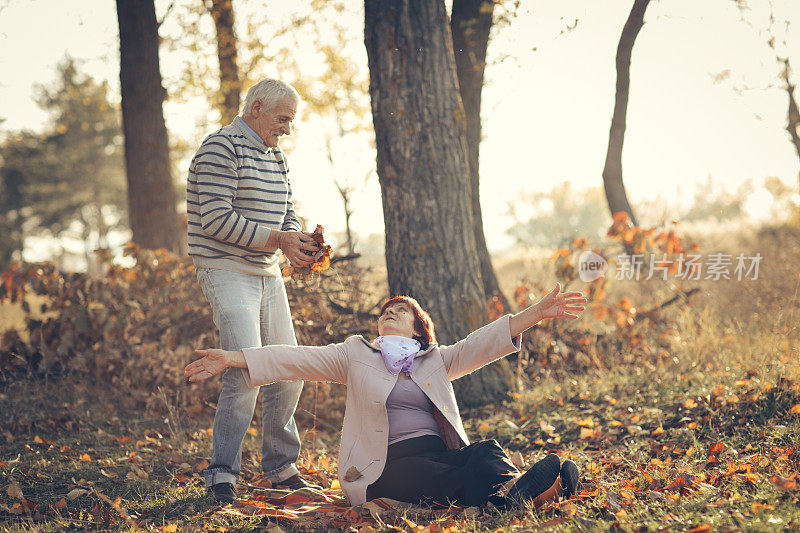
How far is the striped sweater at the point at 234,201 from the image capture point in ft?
12.5

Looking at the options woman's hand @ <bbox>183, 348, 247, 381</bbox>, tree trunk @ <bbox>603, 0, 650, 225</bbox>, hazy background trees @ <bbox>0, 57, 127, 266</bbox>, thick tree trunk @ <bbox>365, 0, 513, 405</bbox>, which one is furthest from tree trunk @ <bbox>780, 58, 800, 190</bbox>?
hazy background trees @ <bbox>0, 57, 127, 266</bbox>

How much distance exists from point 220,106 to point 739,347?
8.29m

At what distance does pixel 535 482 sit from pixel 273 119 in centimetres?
239

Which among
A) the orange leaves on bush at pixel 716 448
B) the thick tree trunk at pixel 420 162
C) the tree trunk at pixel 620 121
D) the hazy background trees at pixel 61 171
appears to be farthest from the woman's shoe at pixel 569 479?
the hazy background trees at pixel 61 171

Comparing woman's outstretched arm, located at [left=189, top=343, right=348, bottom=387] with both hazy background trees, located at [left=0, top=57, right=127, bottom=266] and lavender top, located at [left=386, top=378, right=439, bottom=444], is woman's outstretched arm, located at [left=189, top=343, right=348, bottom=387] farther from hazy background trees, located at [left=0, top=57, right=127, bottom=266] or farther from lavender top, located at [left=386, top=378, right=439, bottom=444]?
hazy background trees, located at [left=0, top=57, right=127, bottom=266]

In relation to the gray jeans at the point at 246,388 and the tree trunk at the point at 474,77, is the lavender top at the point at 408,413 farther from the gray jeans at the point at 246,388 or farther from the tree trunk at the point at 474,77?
the tree trunk at the point at 474,77

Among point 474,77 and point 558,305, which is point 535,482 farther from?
point 474,77

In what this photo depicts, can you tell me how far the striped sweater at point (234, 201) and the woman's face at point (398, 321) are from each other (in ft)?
2.55

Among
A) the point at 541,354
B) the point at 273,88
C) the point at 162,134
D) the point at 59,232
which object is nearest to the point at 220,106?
the point at 162,134

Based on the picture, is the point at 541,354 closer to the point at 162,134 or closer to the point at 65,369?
the point at 65,369

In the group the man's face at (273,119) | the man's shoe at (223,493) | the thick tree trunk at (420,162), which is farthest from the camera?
the thick tree trunk at (420,162)

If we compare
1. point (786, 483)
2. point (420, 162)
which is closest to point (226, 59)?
point (420, 162)

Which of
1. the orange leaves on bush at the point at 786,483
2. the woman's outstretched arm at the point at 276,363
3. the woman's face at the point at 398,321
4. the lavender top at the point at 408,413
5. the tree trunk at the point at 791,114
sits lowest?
the orange leaves on bush at the point at 786,483

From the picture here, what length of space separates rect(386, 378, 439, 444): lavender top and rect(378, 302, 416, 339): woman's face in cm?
26
